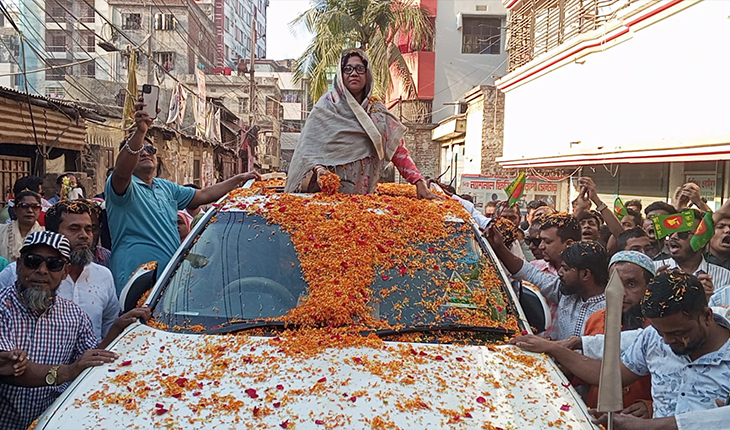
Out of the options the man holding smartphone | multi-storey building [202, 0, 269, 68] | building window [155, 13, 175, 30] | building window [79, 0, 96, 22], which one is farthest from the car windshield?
multi-storey building [202, 0, 269, 68]

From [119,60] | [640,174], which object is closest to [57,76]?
[119,60]

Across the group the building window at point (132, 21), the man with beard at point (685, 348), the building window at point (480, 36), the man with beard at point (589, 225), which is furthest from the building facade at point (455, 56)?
the man with beard at point (685, 348)

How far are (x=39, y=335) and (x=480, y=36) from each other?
3113cm

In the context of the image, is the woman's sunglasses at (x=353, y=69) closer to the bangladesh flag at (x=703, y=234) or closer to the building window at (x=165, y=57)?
the bangladesh flag at (x=703, y=234)

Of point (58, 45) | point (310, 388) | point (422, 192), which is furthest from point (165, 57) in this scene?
point (310, 388)

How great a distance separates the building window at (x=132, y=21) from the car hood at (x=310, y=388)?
4301 cm

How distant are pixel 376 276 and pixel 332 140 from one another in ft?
4.30

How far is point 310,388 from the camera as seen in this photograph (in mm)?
2691

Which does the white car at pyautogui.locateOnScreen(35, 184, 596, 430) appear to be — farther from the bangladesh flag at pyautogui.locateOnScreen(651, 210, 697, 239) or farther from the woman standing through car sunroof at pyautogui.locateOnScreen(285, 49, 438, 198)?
the bangladesh flag at pyautogui.locateOnScreen(651, 210, 697, 239)

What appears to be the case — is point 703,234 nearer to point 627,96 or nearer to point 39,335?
point 39,335

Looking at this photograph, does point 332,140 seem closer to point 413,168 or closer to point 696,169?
point 413,168

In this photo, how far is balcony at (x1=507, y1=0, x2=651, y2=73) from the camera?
50.0 ft

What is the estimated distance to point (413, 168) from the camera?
4.73 metres

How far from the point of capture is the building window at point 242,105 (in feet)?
152
